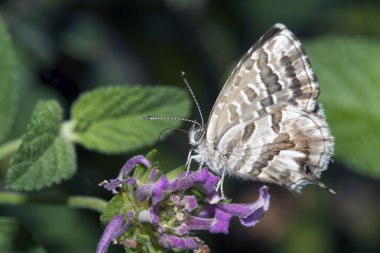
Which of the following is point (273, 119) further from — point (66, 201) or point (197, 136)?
point (66, 201)

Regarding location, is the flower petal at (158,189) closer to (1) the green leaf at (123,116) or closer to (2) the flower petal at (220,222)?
(2) the flower petal at (220,222)

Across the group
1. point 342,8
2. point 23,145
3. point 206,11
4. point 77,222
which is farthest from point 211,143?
point 342,8

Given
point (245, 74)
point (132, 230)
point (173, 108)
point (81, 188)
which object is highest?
point (245, 74)

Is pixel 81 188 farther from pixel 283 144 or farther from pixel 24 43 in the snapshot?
pixel 283 144

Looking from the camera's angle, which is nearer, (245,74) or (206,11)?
(245,74)

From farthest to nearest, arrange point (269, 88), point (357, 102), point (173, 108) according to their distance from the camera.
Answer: point (357, 102) < point (173, 108) < point (269, 88)
